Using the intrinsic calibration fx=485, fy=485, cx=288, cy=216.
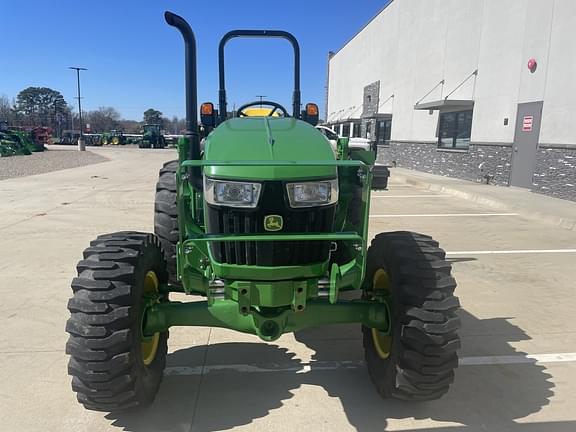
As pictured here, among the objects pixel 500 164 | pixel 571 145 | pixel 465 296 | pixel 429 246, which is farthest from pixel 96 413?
pixel 500 164

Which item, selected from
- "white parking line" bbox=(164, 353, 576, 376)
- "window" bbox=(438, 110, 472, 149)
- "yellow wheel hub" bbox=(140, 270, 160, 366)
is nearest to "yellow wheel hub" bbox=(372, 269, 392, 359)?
"white parking line" bbox=(164, 353, 576, 376)

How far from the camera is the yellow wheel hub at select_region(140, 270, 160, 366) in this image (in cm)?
302

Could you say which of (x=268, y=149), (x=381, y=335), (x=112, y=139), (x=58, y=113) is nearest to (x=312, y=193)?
(x=268, y=149)

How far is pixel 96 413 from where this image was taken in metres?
2.92

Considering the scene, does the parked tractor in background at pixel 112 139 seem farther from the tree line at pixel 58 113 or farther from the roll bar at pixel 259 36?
the roll bar at pixel 259 36

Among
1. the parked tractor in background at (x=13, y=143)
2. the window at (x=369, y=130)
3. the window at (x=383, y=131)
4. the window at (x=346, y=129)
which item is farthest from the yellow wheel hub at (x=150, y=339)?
the window at (x=346, y=129)

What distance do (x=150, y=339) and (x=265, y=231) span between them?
1.13 meters

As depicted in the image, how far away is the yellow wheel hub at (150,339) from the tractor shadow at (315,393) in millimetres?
280

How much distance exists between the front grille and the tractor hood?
107 millimetres

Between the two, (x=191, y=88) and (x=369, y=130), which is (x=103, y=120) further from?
(x=191, y=88)

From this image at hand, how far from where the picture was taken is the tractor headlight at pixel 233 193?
262 centimetres

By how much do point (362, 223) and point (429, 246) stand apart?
532 millimetres

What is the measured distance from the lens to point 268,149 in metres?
2.87

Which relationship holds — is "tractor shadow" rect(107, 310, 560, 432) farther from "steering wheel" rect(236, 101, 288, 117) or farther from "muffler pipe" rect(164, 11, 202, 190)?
"steering wheel" rect(236, 101, 288, 117)
